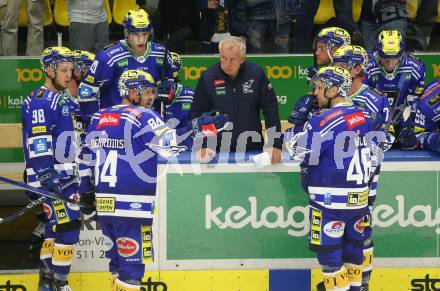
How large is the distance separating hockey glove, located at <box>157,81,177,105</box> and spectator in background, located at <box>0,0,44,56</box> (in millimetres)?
2448

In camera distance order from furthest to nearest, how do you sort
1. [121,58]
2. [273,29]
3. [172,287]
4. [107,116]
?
[273,29], [121,58], [172,287], [107,116]

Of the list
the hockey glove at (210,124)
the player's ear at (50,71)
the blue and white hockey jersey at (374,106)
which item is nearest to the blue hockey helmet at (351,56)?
the blue and white hockey jersey at (374,106)

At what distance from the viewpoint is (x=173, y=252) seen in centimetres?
847

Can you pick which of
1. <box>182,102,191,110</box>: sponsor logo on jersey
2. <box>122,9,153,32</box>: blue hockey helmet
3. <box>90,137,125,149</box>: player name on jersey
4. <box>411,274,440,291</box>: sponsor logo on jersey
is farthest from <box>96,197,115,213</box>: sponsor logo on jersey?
<box>411,274,440,291</box>: sponsor logo on jersey

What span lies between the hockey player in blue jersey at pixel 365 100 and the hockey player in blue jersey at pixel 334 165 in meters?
0.38

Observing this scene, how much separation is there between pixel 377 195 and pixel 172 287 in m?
1.71

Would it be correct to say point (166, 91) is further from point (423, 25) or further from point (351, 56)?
point (423, 25)

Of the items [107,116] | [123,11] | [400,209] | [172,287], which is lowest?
[172,287]

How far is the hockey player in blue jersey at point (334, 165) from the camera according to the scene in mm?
7684

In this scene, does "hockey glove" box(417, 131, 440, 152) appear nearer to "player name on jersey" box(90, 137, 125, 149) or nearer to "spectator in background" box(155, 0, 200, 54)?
"player name on jersey" box(90, 137, 125, 149)

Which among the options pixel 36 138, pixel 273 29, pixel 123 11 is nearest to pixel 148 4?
pixel 123 11

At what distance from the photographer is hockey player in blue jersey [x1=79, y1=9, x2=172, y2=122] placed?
923 centimetres

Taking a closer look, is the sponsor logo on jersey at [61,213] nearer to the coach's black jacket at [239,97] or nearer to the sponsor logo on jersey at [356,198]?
the coach's black jacket at [239,97]

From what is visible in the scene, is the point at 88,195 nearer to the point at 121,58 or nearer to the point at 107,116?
the point at 107,116
